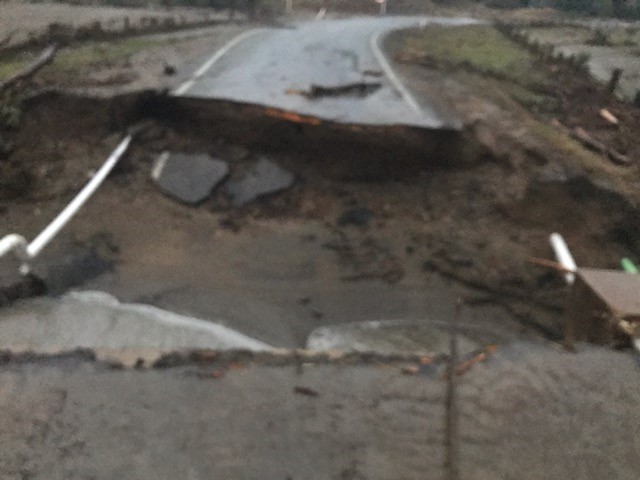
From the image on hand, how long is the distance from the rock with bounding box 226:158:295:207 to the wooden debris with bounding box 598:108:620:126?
14.5 ft

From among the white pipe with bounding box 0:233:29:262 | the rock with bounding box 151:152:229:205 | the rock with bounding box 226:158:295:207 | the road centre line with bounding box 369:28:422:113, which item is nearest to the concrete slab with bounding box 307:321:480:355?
the white pipe with bounding box 0:233:29:262

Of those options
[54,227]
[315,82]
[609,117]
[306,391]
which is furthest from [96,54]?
[306,391]

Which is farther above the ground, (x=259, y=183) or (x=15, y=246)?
(x=15, y=246)

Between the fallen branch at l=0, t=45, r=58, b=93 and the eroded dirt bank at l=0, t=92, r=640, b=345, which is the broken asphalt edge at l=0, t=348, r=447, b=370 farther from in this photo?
the fallen branch at l=0, t=45, r=58, b=93

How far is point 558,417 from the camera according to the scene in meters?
2.14

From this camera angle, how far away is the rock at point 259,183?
6.40 metres

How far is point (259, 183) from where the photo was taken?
646 centimetres

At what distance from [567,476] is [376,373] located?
79 centimetres

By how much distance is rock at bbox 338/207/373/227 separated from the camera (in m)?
6.19

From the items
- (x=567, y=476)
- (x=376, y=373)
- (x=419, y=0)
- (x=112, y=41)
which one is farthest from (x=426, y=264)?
(x=419, y=0)

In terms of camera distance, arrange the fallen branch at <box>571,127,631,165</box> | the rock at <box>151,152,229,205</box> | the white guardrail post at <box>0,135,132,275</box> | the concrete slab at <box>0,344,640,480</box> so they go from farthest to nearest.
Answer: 1. the rock at <box>151,152,229,205</box>
2. the fallen branch at <box>571,127,631,165</box>
3. the white guardrail post at <box>0,135,132,275</box>
4. the concrete slab at <box>0,344,640,480</box>

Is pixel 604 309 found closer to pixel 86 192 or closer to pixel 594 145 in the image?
pixel 594 145

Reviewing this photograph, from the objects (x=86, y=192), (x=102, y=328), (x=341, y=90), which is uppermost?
(x=341, y=90)

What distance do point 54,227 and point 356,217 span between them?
10.1ft
